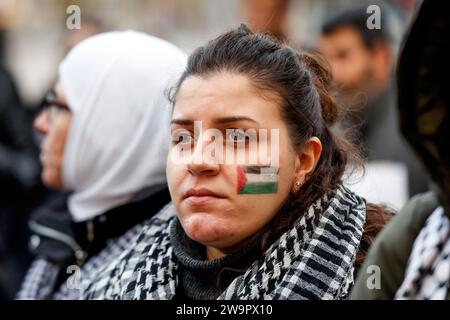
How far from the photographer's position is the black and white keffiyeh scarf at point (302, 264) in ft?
7.88

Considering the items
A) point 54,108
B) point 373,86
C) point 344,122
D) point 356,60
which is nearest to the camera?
point 344,122

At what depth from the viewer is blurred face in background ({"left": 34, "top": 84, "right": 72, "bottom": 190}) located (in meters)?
3.61

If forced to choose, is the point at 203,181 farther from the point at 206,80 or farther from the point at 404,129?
the point at 404,129

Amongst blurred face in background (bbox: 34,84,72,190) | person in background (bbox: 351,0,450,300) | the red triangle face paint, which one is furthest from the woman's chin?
blurred face in background (bbox: 34,84,72,190)

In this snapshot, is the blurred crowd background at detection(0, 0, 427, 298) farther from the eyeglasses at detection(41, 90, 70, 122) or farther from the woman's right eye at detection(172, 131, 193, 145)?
the eyeglasses at detection(41, 90, 70, 122)

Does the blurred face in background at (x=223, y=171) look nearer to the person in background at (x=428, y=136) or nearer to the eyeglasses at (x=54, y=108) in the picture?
the person in background at (x=428, y=136)

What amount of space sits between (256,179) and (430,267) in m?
0.83

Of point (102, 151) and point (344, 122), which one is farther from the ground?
point (344, 122)

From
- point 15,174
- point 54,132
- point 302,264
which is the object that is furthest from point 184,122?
point 15,174

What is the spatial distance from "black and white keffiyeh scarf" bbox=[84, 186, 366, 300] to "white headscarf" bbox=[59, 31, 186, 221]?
73 centimetres

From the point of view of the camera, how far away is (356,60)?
5094 millimetres

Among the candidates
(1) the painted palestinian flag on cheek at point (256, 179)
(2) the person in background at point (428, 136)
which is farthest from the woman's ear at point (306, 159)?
(2) the person in background at point (428, 136)

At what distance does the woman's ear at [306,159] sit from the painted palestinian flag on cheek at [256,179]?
0.12 metres

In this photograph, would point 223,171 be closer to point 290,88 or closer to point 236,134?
point 236,134
